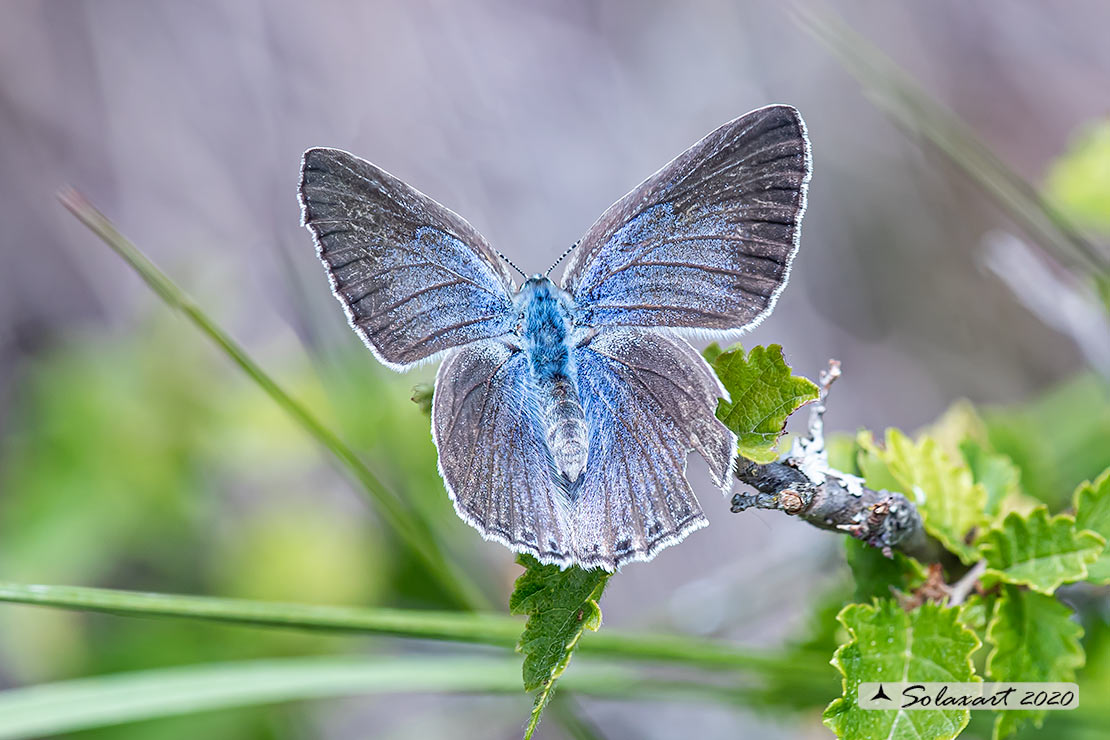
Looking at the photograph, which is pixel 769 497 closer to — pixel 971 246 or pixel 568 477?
pixel 568 477

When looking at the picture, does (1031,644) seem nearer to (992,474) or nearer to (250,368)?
(992,474)

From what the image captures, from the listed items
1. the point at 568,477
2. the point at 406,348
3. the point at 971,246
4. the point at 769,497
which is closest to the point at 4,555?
the point at 406,348

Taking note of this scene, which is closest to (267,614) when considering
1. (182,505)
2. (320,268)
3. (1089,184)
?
(182,505)

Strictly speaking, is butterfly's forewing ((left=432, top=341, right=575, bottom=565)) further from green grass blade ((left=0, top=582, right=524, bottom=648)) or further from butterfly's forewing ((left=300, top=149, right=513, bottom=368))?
green grass blade ((left=0, top=582, right=524, bottom=648))

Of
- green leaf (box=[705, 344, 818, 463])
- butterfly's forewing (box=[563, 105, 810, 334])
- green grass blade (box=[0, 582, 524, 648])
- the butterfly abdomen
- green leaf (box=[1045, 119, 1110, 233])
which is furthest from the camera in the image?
green leaf (box=[1045, 119, 1110, 233])

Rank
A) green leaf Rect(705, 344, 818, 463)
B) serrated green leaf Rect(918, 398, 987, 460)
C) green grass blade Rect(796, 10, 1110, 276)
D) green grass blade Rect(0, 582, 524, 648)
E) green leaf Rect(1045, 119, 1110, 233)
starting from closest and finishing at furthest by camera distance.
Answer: green leaf Rect(705, 344, 818, 463), green grass blade Rect(0, 582, 524, 648), serrated green leaf Rect(918, 398, 987, 460), green grass blade Rect(796, 10, 1110, 276), green leaf Rect(1045, 119, 1110, 233)

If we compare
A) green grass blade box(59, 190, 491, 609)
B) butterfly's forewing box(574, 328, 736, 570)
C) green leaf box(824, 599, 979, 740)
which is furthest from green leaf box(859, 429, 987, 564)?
green grass blade box(59, 190, 491, 609)
